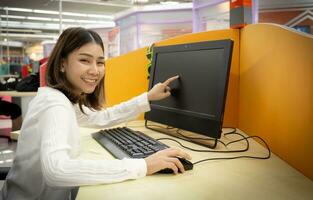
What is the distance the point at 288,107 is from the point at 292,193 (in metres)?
0.28

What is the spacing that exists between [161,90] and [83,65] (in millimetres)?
403

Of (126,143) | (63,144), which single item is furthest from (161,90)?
(63,144)

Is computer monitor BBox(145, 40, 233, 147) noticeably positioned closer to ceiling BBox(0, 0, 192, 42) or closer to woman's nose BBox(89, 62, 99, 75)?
woman's nose BBox(89, 62, 99, 75)

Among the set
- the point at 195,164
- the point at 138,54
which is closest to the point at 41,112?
the point at 195,164

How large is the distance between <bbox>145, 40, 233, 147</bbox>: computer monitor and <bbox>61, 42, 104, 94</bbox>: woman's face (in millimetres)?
349

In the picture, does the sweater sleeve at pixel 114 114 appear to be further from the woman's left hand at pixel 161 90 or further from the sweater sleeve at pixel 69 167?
the sweater sleeve at pixel 69 167

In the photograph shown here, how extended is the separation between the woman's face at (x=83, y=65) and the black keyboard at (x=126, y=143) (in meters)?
0.21

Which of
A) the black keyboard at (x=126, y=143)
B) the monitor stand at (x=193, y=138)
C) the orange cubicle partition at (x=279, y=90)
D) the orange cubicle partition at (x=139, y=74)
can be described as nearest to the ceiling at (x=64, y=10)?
the orange cubicle partition at (x=139, y=74)

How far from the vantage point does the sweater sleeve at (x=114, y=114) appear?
137 cm

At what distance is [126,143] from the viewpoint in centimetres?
103

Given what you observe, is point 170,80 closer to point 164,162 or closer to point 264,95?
point 264,95

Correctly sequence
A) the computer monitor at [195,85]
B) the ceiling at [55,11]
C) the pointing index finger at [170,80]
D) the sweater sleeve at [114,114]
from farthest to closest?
the ceiling at [55,11], the sweater sleeve at [114,114], the pointing index finger at [170,80], the computer monitor at [195,85]

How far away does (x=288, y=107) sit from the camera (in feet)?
2.84

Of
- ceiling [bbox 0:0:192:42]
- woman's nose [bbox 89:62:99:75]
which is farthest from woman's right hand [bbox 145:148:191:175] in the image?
ceiling [bbox 0:0:192:42]
